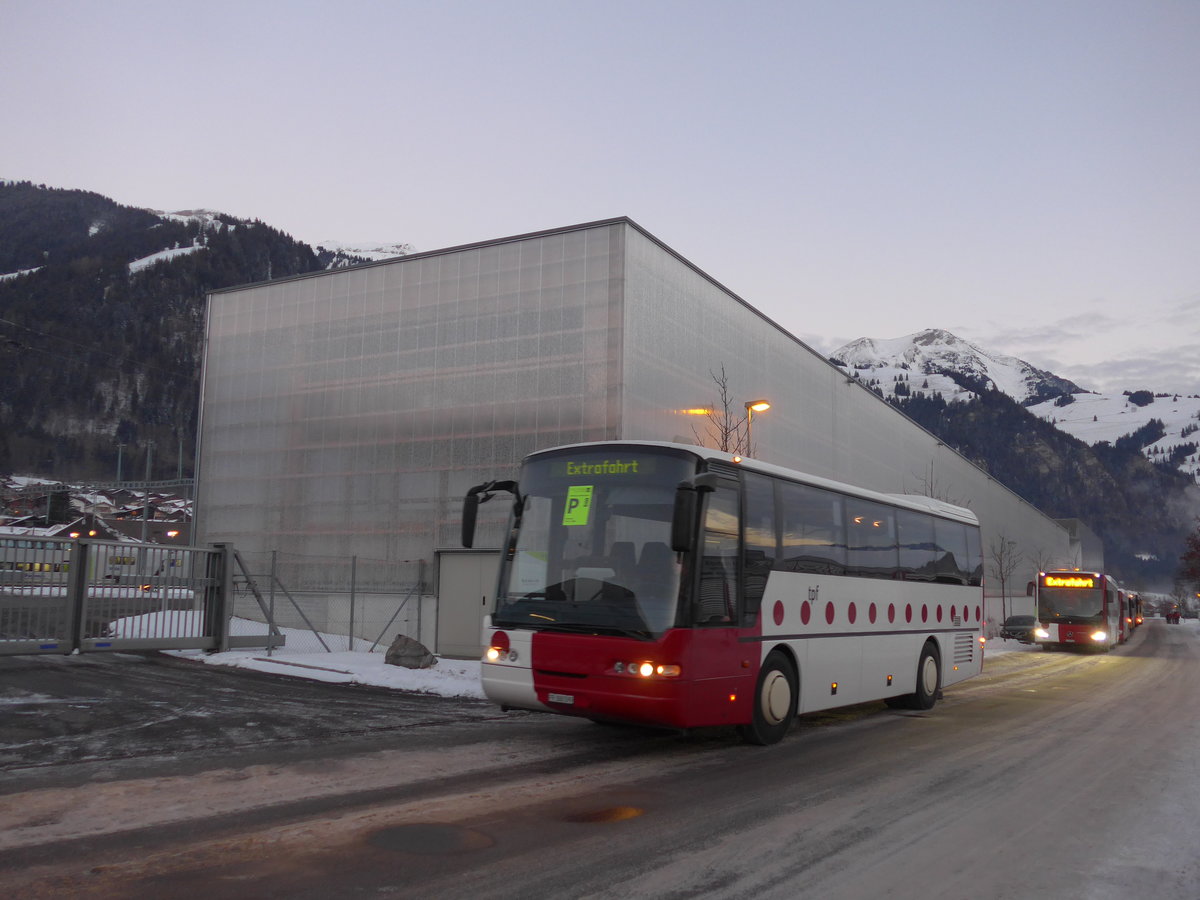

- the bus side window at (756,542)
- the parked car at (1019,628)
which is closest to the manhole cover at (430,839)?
the bus side window at (756,542)

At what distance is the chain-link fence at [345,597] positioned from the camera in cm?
2344

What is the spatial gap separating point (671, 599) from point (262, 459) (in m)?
21.5

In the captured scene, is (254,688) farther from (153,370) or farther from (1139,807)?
(153,370)

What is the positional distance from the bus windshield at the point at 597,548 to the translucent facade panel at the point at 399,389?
38.3ft

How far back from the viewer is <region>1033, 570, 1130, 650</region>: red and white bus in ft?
120

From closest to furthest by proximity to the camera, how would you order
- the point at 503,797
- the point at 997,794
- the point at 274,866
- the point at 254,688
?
the point at 274,866 < the point at 503,797 < the point at 997,794 < the point at 254,688

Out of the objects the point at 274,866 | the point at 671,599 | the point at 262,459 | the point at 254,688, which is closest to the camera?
the point at 274,866

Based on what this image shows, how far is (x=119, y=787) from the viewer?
728 cm

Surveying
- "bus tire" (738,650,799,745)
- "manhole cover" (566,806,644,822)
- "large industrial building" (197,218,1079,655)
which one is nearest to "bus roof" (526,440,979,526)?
"bus tire" (738,650,799,745)

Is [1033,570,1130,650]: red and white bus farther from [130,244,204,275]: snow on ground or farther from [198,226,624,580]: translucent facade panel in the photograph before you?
[130,244,204,275]: snow on ground

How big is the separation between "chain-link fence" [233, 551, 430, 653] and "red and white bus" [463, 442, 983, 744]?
13.4 metres

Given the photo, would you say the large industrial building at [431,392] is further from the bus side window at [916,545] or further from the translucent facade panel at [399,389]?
the bus side window at [916,545]

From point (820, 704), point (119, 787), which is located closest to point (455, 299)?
point (820, 704)

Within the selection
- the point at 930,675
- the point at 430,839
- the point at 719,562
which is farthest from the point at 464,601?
the point at 430,839
